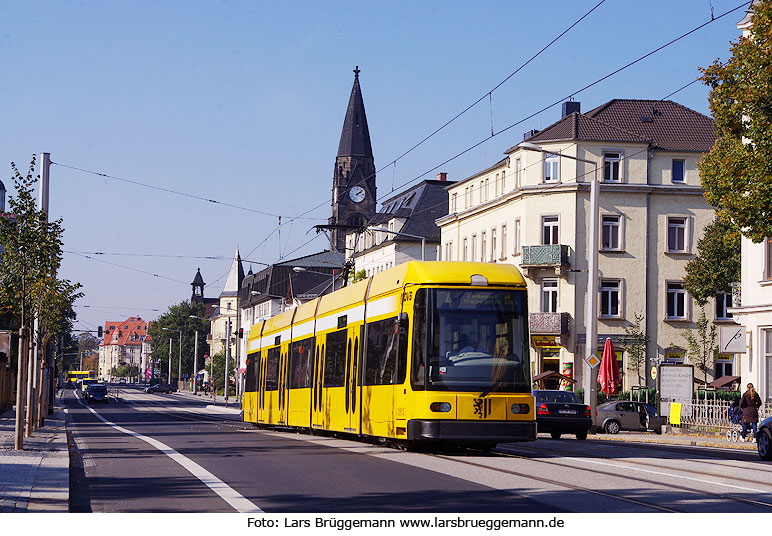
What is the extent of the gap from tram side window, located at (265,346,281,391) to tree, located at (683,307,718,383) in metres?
32.3

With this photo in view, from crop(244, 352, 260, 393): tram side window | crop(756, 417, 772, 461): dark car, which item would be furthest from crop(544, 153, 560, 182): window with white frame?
crop(756, 417, 772, 461): dark car

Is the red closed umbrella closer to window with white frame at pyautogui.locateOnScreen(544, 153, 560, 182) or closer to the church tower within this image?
window with white frame at pyautogui.locateOnScreen(544, 153, 560, 182)

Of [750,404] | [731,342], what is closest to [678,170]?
[731,342]

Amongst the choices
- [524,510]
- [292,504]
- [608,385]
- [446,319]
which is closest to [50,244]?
[446,319]

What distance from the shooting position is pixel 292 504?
38.9 ft

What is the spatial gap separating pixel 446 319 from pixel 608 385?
24875 mm

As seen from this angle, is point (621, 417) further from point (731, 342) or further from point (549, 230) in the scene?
point (549, 230)

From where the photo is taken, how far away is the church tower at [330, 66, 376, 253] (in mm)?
144250

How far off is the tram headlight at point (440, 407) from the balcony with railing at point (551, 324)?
1664 inches

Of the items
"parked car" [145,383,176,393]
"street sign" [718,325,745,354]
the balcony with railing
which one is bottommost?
"parked car" [145,383,176,393]

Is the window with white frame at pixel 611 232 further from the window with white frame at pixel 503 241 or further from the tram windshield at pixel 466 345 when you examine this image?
the tram windshield at pixel 466 345

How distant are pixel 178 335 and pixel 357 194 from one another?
44445 millimetres

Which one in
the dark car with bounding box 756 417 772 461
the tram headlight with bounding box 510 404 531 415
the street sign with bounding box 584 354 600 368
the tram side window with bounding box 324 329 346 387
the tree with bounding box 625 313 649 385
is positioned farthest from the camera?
the tree with bounding box 625 313 649 385

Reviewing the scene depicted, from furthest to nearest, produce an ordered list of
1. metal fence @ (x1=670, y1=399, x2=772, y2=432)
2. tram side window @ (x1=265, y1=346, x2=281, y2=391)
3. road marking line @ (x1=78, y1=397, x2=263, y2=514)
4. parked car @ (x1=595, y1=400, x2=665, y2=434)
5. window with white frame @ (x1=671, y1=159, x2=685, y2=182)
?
1. window with white frame @ (x1=671, y1=159, x2=685, y2=182)
2. parked car @ (x1=595, y1=400, x2=665, y2=434)
3. metal fence @ (x1=670, y1=399, x2=772, y2=432)
4. tram side window @ (x1=265, y1=346, x2=281, y2=391)
5. road marking line @ (x1=78, y1=397, x2=263, y2=514)
